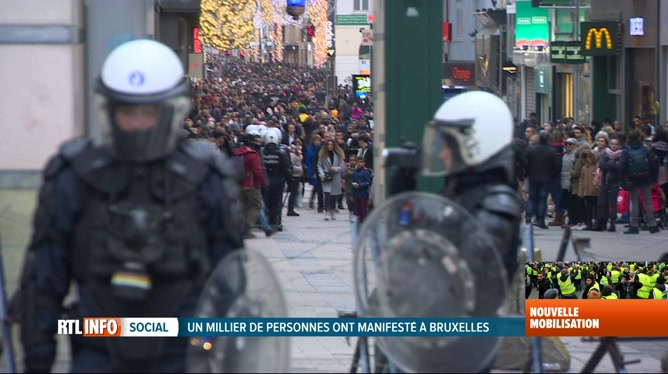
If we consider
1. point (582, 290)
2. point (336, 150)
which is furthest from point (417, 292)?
point (336, 150)

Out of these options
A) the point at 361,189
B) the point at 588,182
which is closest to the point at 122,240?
the point at 361,189

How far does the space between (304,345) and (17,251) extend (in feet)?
5.36

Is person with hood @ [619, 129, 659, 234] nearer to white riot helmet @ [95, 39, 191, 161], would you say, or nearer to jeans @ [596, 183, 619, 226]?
jeans @ [596, 183, 619, 226]

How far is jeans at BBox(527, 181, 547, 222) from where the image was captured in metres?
18.5

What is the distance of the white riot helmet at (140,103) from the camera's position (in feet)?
13.4

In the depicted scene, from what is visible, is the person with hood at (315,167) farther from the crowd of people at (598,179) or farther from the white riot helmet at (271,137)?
the crowd of people at (598,179)

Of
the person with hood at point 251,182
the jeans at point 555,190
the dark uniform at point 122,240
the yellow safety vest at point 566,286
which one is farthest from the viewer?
the jeans at point 555,190

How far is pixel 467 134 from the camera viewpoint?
5.05 metres

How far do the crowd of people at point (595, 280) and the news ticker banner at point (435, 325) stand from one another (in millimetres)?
1122

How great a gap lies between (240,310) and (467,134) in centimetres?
128

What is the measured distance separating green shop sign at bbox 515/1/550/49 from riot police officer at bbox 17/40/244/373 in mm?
34417

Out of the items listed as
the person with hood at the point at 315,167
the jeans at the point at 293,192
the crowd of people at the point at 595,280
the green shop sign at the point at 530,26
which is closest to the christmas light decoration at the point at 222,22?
the green shop sign at the point at 530,26

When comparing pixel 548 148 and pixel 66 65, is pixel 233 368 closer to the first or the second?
pixel 66 65

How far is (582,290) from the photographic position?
891 centimetres
